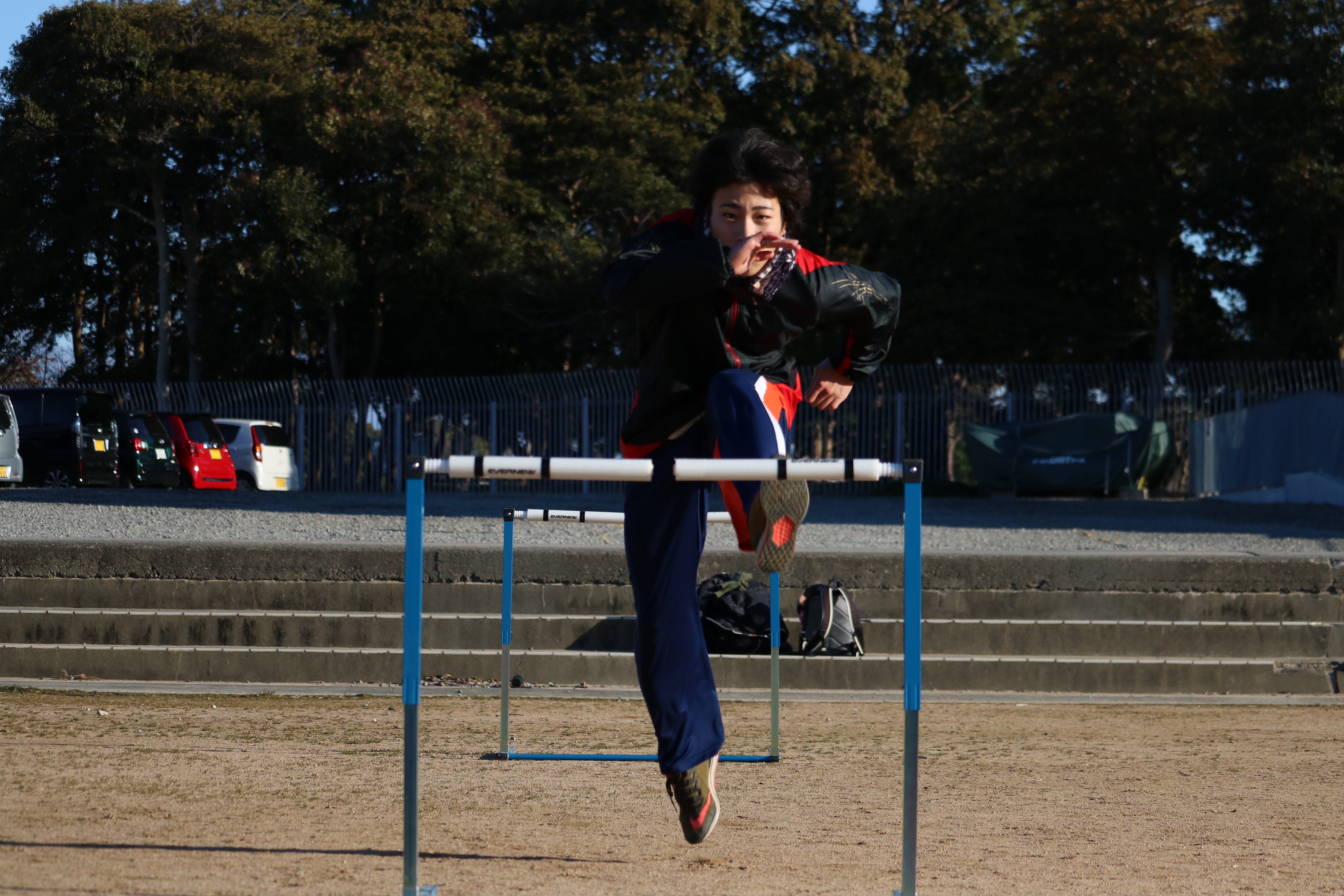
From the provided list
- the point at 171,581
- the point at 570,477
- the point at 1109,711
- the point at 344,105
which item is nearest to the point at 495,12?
the point at 344,105

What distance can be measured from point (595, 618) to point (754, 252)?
232 inches

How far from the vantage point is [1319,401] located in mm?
16375

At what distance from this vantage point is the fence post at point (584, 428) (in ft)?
71.3

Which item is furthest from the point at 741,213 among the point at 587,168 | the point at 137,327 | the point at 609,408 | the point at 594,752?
the point at 137,327

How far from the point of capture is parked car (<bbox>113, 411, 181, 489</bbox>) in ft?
65.6

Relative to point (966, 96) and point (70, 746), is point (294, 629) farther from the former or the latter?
point (966, 96)

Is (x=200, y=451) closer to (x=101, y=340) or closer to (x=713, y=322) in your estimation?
(x=101, y=340)

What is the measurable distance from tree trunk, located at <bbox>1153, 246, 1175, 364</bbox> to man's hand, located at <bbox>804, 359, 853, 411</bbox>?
24.2m

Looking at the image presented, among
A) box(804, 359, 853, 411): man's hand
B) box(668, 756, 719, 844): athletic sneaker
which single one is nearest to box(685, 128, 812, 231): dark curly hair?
box(804, 359, 853, 411): man's hand

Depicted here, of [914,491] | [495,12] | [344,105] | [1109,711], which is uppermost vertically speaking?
[495,12]

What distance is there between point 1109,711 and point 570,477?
545 centimetres

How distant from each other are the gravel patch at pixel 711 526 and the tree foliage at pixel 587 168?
10.5 meters

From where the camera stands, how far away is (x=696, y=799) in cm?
332

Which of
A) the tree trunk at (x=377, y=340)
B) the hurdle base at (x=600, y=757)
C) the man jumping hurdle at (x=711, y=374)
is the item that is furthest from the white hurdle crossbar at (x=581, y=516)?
the tree trunk at (x=377, y=340)
